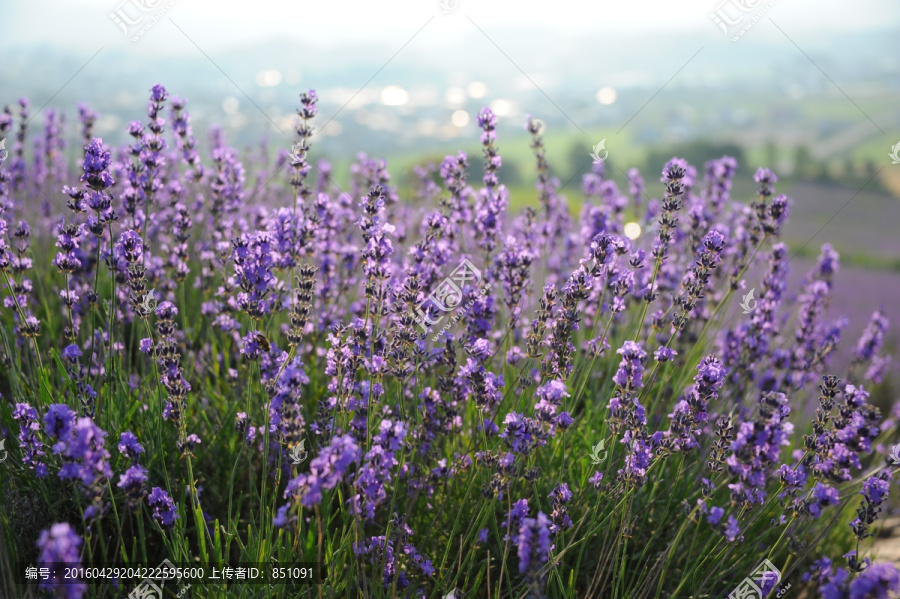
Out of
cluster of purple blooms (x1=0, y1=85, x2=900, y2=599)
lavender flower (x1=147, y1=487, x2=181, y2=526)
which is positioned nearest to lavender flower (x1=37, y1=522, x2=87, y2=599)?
cluster of purple blooms (x1=0, y1=85, x2=900, y2=599)

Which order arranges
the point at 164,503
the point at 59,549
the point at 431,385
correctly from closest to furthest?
the point at 59,549, the point at 164,503, the point at 431,385

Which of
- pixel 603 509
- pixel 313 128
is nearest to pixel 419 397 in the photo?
pixel 603 509

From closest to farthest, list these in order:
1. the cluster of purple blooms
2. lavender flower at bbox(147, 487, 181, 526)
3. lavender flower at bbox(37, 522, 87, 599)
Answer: lavender flower at bbox(37, 522, 87, 599) → the cluster of purple blooms → lavender flower at bbox(147, 487, 181, 526)

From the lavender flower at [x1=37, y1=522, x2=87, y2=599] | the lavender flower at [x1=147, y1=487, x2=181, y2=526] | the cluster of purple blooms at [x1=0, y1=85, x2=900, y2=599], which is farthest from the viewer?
the lavender flower at [x1=147, y1=487, x2=181, y2=526]

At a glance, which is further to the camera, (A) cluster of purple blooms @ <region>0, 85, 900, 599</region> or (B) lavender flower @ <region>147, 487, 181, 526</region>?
(B) lavender flower @ <region>147, 487, 181, 526</region>

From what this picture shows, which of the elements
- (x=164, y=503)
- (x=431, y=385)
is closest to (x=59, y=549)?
(x=164, y=503)

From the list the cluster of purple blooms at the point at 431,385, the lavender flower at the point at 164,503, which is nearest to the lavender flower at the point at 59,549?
the cluster of purple blooms at the point at 431,385

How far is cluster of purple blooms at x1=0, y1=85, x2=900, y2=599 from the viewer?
6.79 feet

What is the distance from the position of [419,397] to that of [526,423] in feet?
2.13

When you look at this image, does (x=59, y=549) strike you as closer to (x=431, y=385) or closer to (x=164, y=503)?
(x=164, y=503)

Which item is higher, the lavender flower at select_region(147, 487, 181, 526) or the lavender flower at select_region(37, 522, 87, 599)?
the lavender flower at select_region(147, 487, 181, 526)

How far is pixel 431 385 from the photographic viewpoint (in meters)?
3.28

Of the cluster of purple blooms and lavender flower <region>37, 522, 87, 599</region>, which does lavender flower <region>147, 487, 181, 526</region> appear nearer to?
the cluster of purple blooms

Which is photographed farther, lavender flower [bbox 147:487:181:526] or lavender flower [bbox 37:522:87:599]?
lavender flower [bbox 147:487:181:526]
